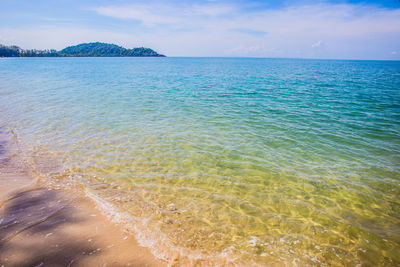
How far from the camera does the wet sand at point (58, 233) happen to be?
13.2ft

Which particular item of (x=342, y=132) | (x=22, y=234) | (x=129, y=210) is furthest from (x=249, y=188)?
(x=342, y=132)

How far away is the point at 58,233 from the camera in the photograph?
464 cm

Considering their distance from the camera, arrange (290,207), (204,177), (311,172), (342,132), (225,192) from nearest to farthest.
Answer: (290,207), (225,192), (204,177), (311,172), (342,132)

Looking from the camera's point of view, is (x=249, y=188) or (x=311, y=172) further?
(x=311, y=172)

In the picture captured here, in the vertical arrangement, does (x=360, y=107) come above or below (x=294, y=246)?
above

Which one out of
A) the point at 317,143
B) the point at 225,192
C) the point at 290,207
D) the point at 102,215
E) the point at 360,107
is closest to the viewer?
the point at 102,215

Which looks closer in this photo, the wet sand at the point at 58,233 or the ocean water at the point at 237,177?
the wet sand at the point at 58,233

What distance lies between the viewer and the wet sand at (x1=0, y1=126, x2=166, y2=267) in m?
4.03

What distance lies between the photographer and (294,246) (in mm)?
4934

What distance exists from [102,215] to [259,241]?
4.24 metres

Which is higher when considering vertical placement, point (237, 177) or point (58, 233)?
point (58, 233)

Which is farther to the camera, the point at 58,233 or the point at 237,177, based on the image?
the point at 237,177

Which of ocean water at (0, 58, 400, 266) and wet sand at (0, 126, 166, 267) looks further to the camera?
ocean water at (0, 58, 400, 266)

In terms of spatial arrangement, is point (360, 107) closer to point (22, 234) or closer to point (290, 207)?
point (290, 207)
